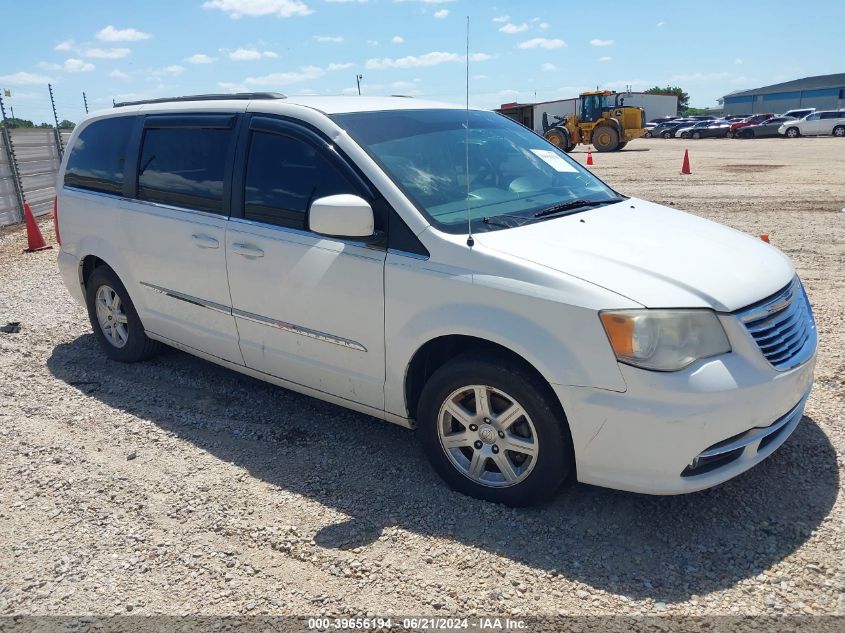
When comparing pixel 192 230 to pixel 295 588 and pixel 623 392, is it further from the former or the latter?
pixel 623 392

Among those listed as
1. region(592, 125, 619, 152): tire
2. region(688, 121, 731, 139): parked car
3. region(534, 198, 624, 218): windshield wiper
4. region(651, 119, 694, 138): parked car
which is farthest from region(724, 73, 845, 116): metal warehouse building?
region(534, 198, 624, 218): windshield wiper

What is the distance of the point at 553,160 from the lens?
436 cm

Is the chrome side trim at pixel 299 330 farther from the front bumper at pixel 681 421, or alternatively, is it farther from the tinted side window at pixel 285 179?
the front bumper at pixel 681 421

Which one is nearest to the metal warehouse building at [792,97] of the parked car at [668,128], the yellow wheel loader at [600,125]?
the parked car at [668,128]

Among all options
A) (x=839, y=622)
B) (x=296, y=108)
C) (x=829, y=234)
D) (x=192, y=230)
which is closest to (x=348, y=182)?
(x=296, y=108)

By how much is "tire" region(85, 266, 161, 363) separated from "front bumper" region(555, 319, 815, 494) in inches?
139

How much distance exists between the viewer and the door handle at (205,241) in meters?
4.14

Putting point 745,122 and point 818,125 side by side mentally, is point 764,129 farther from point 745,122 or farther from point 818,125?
point 818,125

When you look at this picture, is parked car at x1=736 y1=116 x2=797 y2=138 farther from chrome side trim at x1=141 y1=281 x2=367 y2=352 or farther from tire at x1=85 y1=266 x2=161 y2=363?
chrome side trim at x1=141 y1=281 x2=367 y2=352

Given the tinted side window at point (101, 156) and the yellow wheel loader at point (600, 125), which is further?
the yellow wheel loader at point (600, 125)

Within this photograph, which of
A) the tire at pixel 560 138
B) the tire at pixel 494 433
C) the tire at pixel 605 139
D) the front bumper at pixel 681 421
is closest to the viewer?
the front bumper at pixel 681 421

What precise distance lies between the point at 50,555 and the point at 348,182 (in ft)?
7.35

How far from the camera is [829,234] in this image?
A: 9.44 metres

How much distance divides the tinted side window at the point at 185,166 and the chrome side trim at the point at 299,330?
25.8 inches
